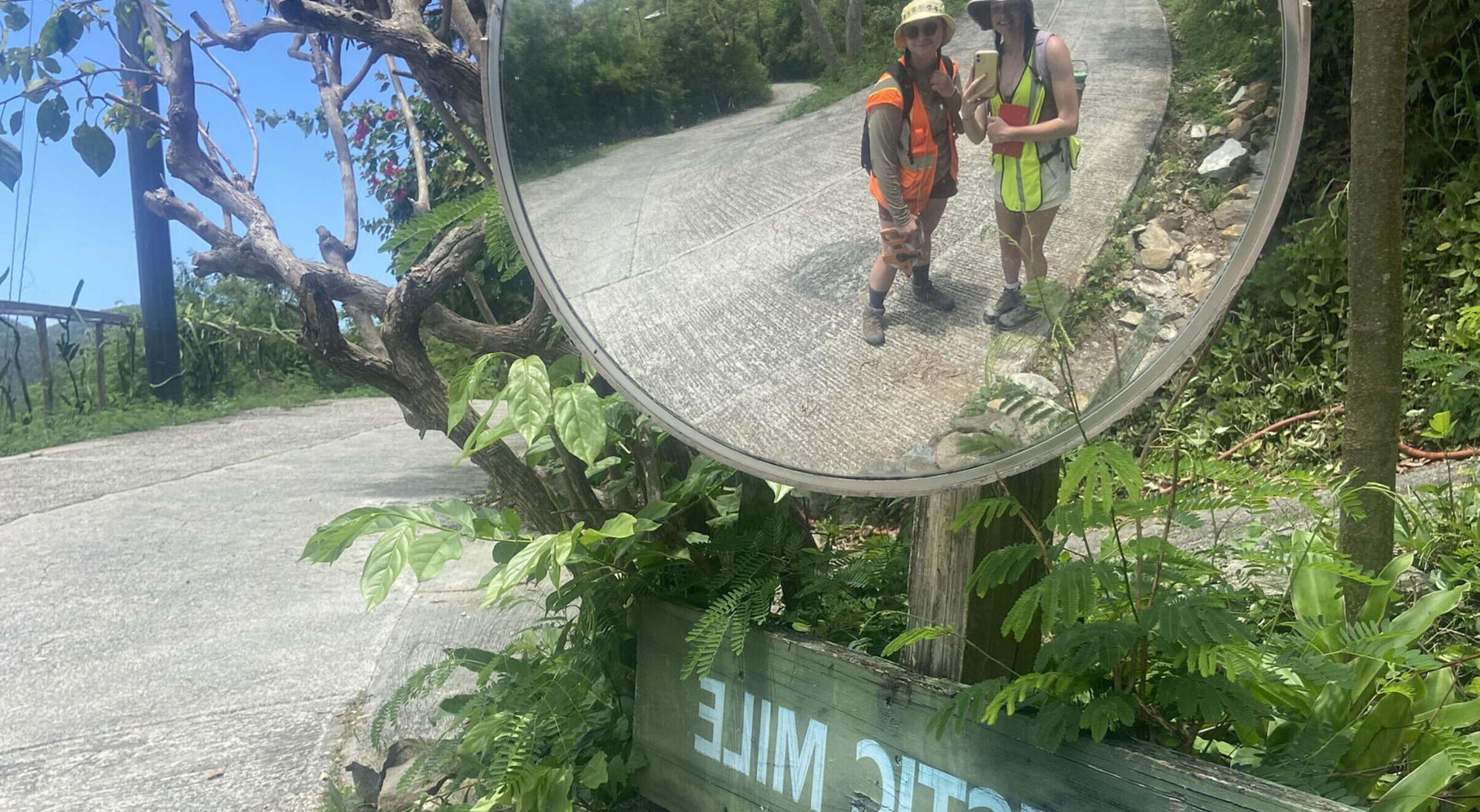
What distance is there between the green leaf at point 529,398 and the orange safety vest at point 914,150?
23.2 inches

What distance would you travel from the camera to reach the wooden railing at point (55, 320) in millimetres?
6613

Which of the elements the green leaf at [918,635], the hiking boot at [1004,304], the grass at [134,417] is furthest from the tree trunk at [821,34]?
the grass at [134,417]

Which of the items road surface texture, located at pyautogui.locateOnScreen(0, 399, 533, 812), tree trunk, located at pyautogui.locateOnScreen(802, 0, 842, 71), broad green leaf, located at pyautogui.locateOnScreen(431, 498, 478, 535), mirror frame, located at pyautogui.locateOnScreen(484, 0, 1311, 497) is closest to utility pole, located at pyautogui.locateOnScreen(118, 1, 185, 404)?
road surface texture, located at pyautogui.locateOnScreen(0, 399, 533, 812)

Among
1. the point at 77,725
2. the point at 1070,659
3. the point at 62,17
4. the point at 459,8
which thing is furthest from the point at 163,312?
the point at 1070,659

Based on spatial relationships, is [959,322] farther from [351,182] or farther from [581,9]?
[351,182]

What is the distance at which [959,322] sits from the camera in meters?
0.89

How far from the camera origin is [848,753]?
1.17 m

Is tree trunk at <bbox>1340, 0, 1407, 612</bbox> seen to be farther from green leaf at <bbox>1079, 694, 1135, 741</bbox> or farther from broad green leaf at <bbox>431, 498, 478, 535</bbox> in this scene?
broad green leaf at <bbox>431, 498, 478, 535</bbox>

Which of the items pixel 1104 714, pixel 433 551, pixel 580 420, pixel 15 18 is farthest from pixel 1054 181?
pixel 15 18

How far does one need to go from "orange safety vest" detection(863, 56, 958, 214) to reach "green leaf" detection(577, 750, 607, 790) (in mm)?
993

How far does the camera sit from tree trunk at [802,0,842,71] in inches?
36.4

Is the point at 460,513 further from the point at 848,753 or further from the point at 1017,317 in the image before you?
the point at 1017,317

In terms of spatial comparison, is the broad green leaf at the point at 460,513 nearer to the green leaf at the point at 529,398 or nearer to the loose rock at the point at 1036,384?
the green leaf at the point at 529,398

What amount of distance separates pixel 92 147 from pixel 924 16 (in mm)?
4456
